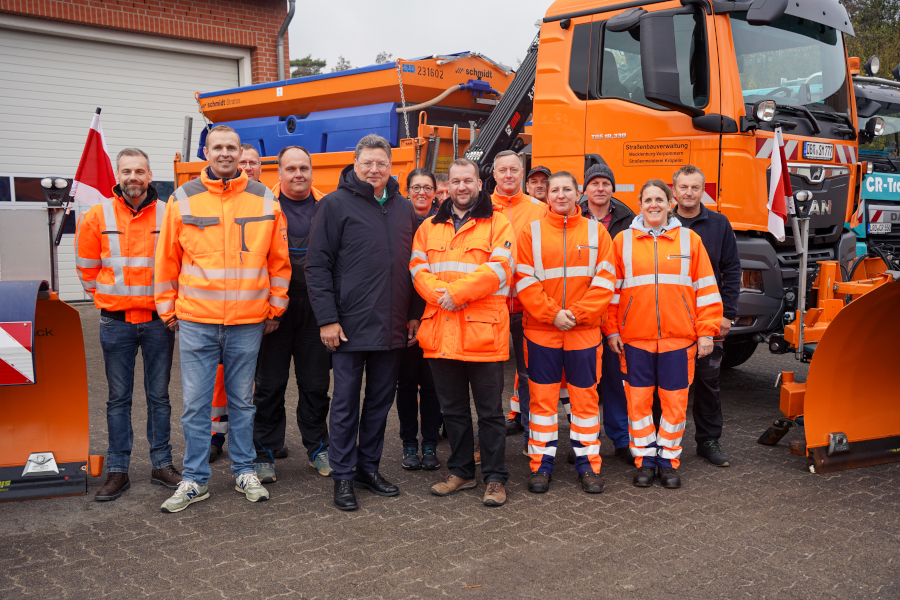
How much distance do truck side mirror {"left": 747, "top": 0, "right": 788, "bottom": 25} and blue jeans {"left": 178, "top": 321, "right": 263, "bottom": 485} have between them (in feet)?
12.3

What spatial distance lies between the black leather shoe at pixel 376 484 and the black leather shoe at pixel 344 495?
0.49 feet

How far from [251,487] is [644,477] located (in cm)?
216

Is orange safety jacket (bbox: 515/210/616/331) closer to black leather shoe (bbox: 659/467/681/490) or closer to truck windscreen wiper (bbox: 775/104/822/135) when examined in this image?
black leather shoe (bbox: 659/467/681/490)

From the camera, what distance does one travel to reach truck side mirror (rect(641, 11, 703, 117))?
16.2ft

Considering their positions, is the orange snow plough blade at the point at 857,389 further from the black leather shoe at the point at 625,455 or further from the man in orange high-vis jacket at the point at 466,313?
the man in orange high-vis jacket at the point at 466,313

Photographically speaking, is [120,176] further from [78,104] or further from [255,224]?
[78,104]

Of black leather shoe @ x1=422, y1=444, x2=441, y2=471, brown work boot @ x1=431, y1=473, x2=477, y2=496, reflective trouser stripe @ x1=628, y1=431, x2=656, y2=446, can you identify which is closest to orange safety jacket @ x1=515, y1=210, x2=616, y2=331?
reflective trouser stripe @ x1=628, y1=431, x2=656, y2=446

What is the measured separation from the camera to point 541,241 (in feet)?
13.6

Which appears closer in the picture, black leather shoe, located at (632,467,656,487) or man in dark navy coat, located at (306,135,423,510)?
man in dark navy coat, located at (306,135,423,510)

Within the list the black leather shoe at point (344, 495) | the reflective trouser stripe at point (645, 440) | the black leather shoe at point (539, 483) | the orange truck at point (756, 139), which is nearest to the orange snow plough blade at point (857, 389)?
the orange truck at point (756, 139)

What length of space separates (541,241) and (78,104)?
9.61 meters

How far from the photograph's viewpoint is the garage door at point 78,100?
10.6 metres

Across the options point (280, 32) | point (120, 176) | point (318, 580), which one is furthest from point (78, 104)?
point (318, 580)

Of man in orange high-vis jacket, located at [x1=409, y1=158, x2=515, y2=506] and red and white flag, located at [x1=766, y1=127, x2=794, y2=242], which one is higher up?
red and white flag, located at [x1=766, y1=127, x2=794, y2=242]
